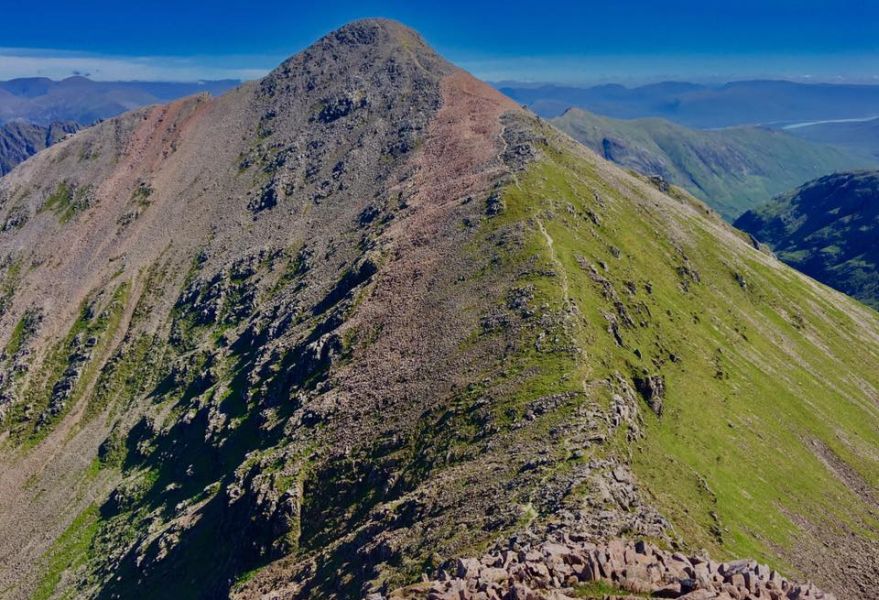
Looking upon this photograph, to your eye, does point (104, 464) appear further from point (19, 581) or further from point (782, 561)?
point (782, 561)

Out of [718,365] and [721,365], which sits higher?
[718,365]

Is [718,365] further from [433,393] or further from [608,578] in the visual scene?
[608,578]

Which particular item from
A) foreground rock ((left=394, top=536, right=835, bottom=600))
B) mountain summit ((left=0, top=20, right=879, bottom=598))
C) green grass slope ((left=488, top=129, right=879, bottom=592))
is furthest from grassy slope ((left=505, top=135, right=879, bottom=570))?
foreground rock ((left=394, top=536, right=835, bottom=600))

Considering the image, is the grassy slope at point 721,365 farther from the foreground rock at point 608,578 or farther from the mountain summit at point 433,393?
the foreground rock at point 608,578

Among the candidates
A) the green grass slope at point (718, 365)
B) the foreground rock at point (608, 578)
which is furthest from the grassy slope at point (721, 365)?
the foreground rock at point (608, 578)

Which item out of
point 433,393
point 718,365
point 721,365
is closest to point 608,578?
point 433,393

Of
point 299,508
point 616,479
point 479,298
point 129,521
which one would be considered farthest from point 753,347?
point 129,521
